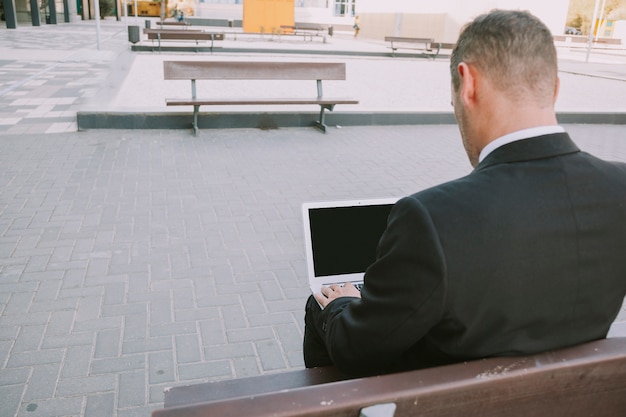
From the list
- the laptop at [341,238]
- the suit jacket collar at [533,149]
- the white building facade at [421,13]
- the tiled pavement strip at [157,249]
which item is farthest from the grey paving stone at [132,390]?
the white building facade at [421,13]

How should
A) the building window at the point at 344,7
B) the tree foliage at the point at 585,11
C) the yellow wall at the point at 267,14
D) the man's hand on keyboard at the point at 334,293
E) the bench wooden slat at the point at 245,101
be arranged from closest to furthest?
1. the man's hand on keyboard at the point at 334,293
2. the bench wooden slat at the point at 245,101
3. the yellow wall at the point at 267,14
4. the building window at the point at 344,7
5. the tree foliage at the point at 585,11

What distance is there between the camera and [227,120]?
801 centimetres

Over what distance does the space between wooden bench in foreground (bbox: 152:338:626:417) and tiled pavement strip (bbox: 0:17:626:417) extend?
1.15ft

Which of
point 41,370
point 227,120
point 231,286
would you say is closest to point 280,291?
point 231,286

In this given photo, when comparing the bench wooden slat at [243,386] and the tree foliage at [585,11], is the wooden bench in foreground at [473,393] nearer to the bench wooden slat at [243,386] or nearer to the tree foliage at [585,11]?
the bench wooden slat at [243,386]

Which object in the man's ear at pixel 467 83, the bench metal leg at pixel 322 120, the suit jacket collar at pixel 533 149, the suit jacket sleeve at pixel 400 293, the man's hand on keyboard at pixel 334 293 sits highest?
the man's ear at pixel 467 83

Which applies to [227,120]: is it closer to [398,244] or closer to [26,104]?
[26,104]

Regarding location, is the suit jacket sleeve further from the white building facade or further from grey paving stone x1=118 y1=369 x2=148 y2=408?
the white building facade

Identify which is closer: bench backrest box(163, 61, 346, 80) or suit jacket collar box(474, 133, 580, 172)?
suit jacket collar box(474, 133, 580, 172)

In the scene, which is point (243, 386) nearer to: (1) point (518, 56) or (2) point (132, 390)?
(1) point (518, 56)

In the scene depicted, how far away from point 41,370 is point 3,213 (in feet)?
7.98

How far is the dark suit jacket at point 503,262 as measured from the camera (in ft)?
3.85

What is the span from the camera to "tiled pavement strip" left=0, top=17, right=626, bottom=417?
2.82 metres

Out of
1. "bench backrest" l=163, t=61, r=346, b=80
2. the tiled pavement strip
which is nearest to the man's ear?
Answer: the tiled pavement strip
